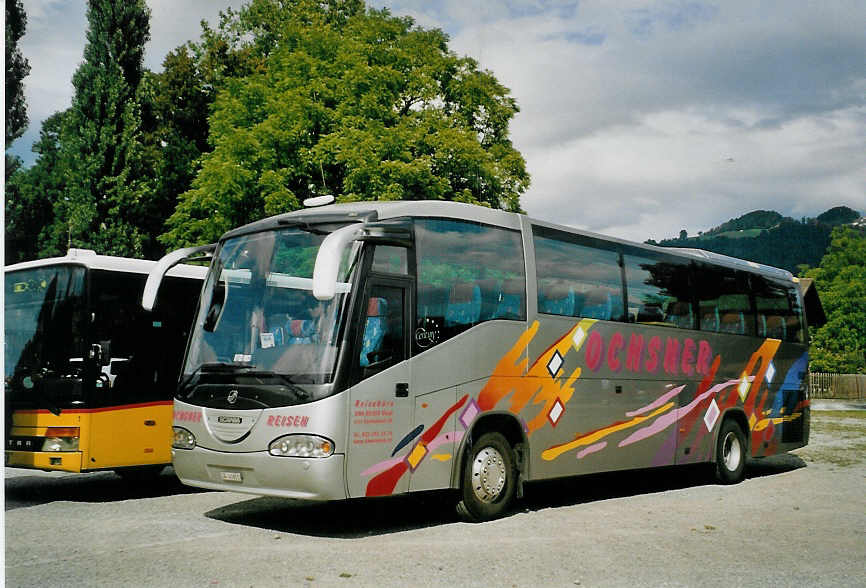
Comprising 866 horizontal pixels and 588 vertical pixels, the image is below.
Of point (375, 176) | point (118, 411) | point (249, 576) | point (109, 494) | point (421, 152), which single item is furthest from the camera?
point (421, 152)

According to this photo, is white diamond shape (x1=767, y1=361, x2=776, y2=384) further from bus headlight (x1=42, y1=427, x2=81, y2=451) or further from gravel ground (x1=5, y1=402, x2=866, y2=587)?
bus headlight (x1=42, y1=427, x2=81, y2=451)

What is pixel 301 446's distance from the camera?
9.12 metres

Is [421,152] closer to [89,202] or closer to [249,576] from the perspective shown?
[89,202]

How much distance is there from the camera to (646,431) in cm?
1387

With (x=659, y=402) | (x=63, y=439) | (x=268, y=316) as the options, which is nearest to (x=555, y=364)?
(x=659, y=402)

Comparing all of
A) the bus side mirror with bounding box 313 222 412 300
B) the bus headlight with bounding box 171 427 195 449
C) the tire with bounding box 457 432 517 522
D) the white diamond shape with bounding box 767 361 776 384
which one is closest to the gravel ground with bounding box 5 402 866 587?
the tire with bounding box 457 432 517 522

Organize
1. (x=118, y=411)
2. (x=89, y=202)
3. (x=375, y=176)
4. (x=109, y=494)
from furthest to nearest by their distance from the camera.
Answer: (x=89, y=202) → (x=375, y=176) → (x=109, y=494) → (x=118, y=411)

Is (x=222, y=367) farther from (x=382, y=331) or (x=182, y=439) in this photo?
(x=382, y=331)

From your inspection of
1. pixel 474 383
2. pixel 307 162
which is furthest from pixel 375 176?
pixel 474 383

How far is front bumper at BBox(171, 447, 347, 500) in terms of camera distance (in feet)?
29.6

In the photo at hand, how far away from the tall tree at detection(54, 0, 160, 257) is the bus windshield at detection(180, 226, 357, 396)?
31.8 metres

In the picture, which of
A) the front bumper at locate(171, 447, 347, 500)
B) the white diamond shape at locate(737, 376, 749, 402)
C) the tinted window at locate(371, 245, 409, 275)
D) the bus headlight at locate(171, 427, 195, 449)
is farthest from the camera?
the white diamond shape at locate(737, 376, 749, 402)

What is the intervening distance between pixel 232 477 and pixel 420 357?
2261 mm

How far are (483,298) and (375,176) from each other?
18574mm
